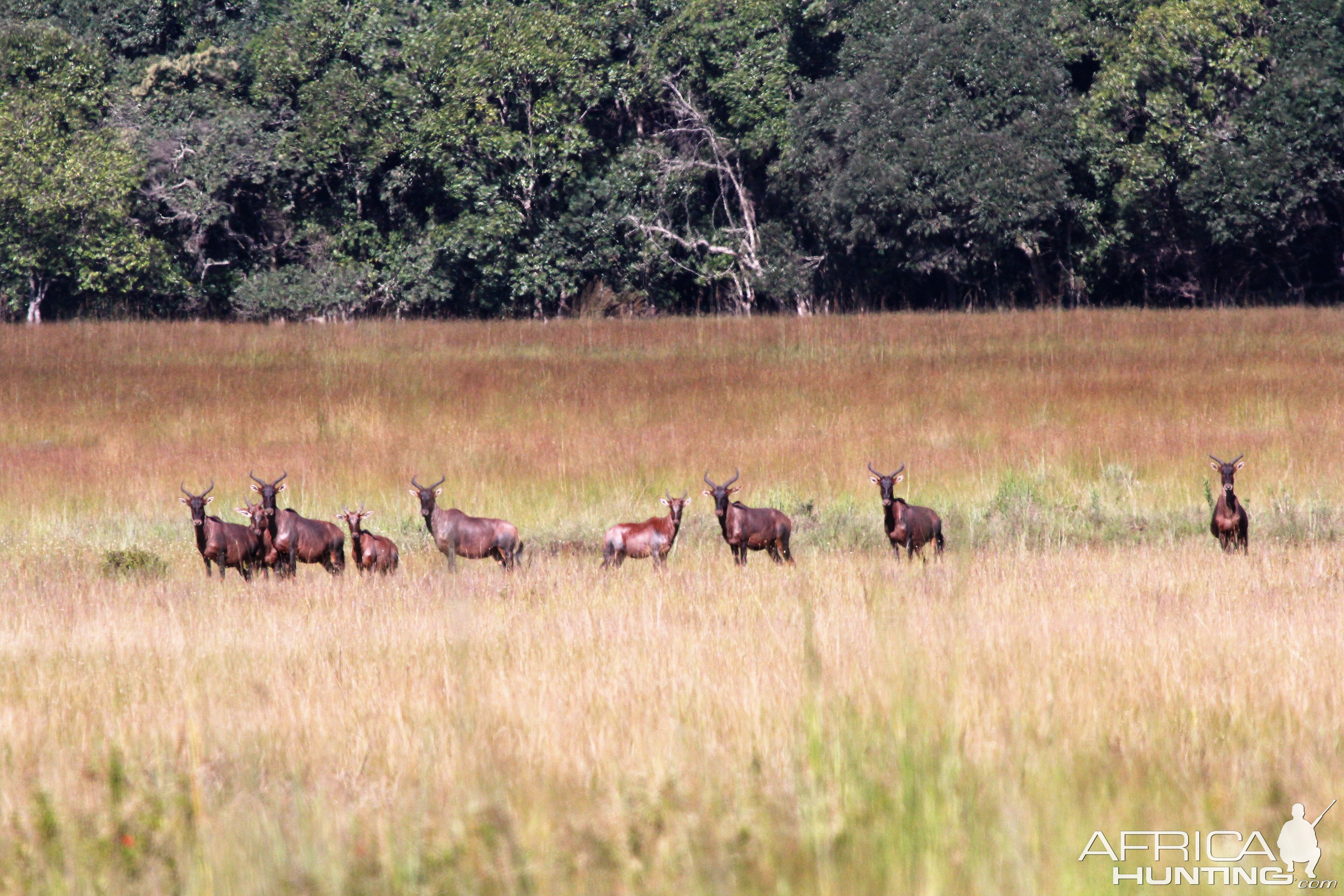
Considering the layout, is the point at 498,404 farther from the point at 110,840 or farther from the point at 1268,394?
the point at 110,840

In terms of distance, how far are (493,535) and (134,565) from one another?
9.84ft

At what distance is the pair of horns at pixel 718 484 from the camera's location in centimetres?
1244

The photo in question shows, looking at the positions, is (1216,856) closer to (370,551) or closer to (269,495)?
(370,551)

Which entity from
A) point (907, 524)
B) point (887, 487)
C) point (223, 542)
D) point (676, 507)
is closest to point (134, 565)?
point (223, 542)

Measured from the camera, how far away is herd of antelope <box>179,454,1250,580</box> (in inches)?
482

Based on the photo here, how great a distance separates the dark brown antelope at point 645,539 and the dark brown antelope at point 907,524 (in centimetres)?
171

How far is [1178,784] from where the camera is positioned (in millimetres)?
5230

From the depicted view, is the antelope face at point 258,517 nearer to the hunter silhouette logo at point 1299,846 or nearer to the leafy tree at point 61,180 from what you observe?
the hunter silhouette logo at point 1299,846

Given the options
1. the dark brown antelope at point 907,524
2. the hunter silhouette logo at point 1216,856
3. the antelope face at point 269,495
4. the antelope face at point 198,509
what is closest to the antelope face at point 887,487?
the dark brown antelope at point 907,524

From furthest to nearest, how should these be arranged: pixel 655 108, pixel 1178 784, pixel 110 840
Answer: pixel 655 108 < pixel 1178 784 < pixel 110 840

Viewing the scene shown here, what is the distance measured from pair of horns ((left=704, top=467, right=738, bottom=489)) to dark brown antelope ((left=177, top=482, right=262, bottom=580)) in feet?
12.6

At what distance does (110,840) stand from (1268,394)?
60.3 feet

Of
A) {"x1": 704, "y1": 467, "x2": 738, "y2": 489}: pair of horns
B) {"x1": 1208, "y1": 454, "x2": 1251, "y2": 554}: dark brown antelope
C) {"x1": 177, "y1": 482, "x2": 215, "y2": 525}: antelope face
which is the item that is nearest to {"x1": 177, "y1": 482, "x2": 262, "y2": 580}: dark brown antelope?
{"x1": 177, "y1": 482, "x2": 215, "y2": 525}: antelope face

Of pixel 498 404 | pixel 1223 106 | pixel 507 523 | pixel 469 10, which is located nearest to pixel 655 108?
pixel 469 10
